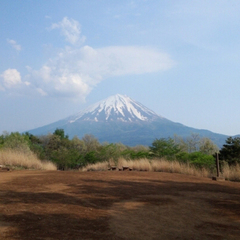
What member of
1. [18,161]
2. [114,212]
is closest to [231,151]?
[18,161]

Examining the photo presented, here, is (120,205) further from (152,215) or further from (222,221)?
(222,221)

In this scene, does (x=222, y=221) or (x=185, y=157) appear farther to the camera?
(x=185, y=157)

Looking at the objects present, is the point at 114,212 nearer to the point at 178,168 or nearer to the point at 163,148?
the point at 178,168

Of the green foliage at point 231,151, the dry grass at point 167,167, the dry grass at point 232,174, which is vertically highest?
the green foliage at point 231,151

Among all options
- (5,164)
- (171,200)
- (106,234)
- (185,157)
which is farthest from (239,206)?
(185,157)

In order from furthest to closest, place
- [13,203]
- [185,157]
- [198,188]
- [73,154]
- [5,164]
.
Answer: [73,154], [185,157], [5,164], [198,188], [13,203]

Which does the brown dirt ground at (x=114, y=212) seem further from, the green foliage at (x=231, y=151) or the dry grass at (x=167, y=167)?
the green foliage at (x=231, y=151)

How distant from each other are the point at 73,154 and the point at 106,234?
72.0 feet

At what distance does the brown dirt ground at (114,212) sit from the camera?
3.96m

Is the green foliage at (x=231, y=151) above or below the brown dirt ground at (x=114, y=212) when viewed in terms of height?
above

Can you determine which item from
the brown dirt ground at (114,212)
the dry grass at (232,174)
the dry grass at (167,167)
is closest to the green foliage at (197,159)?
the dry grass at (167,167)

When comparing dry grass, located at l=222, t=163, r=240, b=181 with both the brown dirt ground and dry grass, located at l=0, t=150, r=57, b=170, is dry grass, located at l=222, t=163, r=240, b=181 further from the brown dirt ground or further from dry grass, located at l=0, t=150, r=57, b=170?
dry grass, located at l=0, t=150, r=57, b=170

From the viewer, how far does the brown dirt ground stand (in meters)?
3.96

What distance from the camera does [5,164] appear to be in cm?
1386
